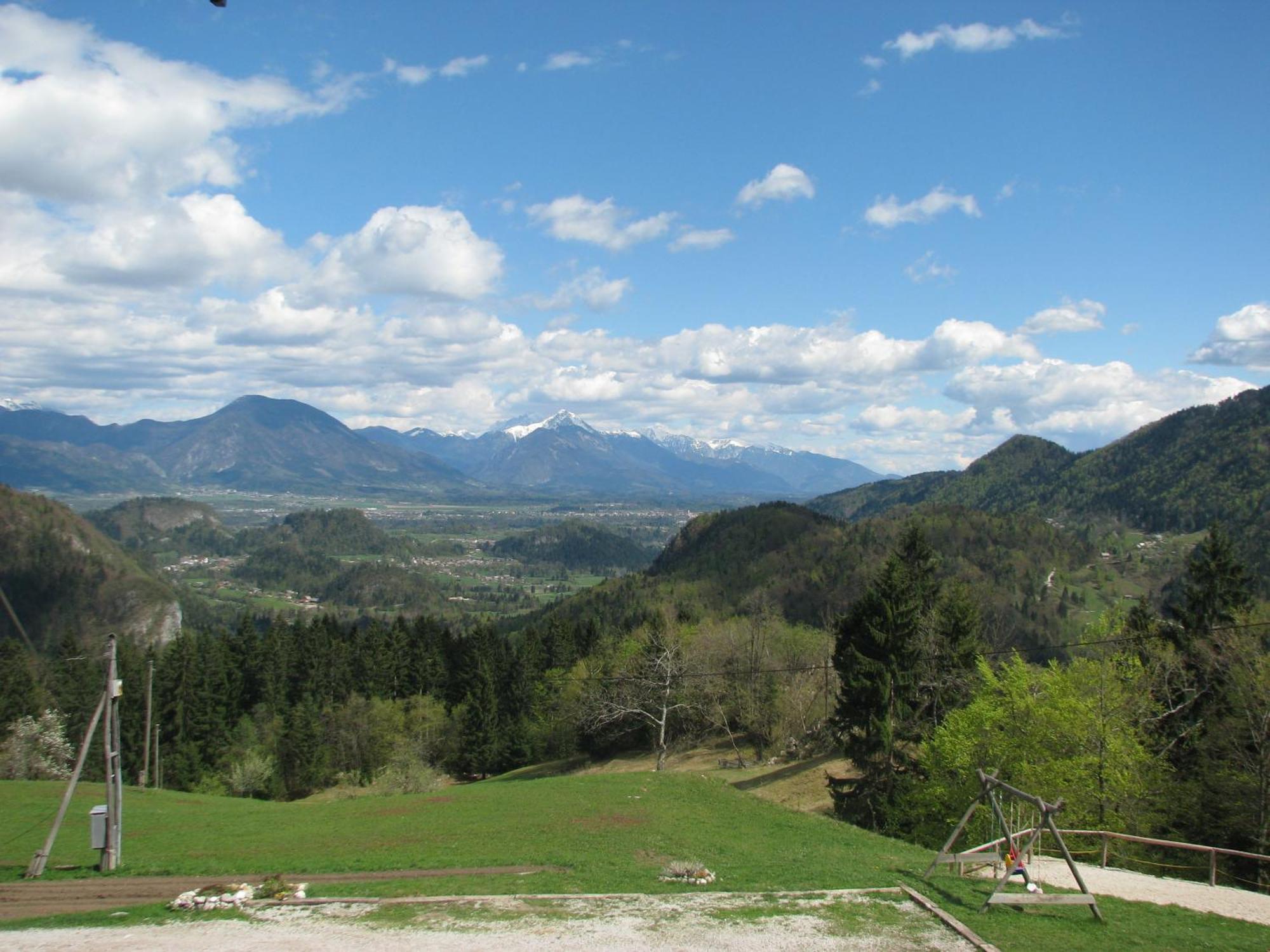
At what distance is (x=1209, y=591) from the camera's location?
3856cm

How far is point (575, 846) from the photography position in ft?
73.8

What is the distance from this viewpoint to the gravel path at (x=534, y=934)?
1380 centimetres

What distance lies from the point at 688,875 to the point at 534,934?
4.94 m

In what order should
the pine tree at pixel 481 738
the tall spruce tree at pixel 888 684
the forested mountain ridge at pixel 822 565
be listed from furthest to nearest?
the forested mountain ridge at pixel 822 565 < the pine tree at pixel 481 738 < the tall spruce tree at pixel 888 684

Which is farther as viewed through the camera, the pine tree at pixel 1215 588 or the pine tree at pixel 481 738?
the pine tree at pixel 481 738

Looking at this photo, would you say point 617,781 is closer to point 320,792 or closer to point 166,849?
point 166,849

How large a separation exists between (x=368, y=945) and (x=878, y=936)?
360 inches

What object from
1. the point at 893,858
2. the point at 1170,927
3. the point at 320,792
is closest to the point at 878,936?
the point at 1170,927

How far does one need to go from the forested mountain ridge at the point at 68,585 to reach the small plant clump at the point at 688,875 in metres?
166

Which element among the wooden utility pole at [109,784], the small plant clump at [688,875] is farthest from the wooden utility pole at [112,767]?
the small plant clump at [688,875]

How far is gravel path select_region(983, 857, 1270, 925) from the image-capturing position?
56.8 feet

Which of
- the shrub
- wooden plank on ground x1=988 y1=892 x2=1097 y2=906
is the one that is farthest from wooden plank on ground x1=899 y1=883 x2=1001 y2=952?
the shrub

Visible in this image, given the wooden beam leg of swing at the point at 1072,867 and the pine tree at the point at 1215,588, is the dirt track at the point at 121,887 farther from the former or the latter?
the pine tree at the point at 1215,588

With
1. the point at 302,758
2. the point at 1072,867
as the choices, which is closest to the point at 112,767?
the point at 1072,867
